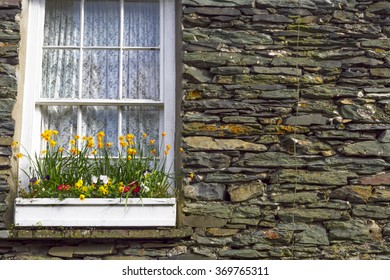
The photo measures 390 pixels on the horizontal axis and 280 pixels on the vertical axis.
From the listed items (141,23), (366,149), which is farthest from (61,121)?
(366,149)

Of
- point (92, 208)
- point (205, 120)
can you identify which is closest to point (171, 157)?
point (205, 120)

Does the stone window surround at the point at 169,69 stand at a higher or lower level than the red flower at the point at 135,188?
higher

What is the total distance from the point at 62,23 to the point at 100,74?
0.51 m

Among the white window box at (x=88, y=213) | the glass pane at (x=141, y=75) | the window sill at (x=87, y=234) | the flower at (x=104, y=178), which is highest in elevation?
the glass pane at (x=141, y=75)

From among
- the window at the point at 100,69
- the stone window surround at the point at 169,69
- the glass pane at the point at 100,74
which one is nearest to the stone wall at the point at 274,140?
the stone window surround at the point at 169,69

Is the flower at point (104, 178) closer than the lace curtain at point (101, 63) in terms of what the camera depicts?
Yes

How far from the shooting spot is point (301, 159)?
461 cm

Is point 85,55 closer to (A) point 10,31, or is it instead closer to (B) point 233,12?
(A) point 10,31

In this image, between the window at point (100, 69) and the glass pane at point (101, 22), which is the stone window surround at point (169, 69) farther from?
the glass pane at point (101, 22)

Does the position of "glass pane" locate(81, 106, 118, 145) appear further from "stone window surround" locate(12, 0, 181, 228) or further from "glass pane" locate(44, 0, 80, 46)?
"glass pane" locate(44, 0, 80, 46)

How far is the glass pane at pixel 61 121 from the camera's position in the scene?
4.89m

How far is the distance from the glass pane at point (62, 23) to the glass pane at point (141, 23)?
38 centimetres

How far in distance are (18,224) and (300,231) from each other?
1.86 metres

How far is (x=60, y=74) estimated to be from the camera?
500 cm
